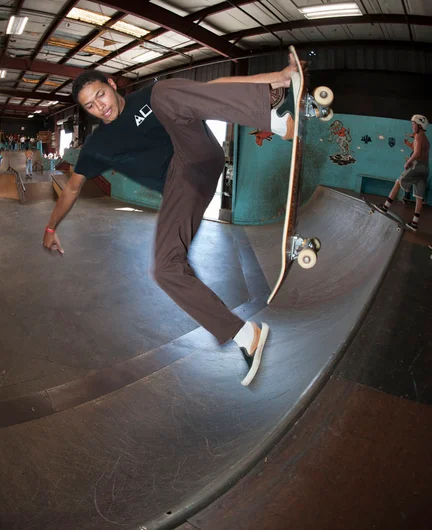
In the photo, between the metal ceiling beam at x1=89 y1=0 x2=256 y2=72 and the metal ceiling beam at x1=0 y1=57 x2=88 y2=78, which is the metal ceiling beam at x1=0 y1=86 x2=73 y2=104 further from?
the metal ceiling beam at x1=89 y1=0 x2=256 y2=72

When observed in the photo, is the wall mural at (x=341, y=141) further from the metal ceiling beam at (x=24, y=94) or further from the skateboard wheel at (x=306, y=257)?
the metal ceiling beam at (x=24, y=94)

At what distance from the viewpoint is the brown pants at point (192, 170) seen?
1.68 metres

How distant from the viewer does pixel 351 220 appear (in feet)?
18.2

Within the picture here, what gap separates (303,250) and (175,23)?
8111 mm

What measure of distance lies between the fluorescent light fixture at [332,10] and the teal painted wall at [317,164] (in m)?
2.10

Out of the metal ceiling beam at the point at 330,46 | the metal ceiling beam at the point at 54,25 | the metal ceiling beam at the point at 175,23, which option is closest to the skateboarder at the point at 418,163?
the metal ceiling beam at the point at 330,46

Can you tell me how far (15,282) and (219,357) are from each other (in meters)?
3.39

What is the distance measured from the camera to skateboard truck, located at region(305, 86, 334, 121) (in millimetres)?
1795

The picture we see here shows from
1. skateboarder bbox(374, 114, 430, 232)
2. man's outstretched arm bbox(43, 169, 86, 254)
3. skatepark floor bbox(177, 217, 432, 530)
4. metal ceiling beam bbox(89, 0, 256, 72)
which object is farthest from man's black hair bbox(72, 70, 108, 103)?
metal ceiling beam bbox(89, 0, 256, 72)

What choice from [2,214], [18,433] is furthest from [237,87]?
[2,214]

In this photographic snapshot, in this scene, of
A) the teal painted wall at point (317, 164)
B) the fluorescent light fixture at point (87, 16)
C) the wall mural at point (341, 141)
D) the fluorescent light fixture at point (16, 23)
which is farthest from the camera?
the wall mural at point (341, 141)

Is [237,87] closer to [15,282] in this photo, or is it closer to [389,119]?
[15,282]

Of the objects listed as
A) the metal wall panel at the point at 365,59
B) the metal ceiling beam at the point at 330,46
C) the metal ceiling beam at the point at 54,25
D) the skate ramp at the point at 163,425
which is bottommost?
the skate ramp at the point at 163,425

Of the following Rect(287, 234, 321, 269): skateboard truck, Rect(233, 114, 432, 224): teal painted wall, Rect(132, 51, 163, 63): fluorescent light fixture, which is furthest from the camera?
Rect(132, 51, 163, 63): fluorescent light fixture
